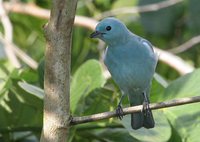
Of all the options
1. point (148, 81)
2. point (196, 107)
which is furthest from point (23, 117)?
point (196, 107)

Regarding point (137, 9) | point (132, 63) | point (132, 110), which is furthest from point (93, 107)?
point (137, 9)

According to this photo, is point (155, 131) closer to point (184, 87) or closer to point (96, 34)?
point (184, 87)

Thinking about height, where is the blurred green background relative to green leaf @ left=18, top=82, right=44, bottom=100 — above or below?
below

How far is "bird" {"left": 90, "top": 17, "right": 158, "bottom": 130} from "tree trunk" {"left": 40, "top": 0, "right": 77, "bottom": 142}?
0.38m

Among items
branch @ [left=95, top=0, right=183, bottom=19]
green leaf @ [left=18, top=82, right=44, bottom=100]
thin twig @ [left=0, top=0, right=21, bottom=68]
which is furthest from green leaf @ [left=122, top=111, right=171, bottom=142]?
branch @ [left=95, top=0, right=183, bottom=19]

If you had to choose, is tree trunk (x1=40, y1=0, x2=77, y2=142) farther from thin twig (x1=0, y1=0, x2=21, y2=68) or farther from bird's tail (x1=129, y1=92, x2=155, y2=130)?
thin twig (x1=0, y1=0, x2=21, y2=68)

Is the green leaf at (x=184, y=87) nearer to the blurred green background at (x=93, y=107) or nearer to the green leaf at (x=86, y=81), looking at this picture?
the blurred green background at (x=93, y=107)

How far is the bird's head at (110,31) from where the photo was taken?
1.68 metres

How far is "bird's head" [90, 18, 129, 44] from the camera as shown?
1683 millimetres

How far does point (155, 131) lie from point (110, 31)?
320 millimetres

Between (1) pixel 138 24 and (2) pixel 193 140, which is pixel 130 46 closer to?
(2) pixel 193 140

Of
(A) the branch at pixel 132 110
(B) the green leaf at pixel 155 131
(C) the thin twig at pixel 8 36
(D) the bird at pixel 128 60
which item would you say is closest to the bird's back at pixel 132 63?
(D) the bird at pixel 128 60

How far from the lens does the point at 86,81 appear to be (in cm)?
168

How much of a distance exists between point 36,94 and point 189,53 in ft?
5.82
